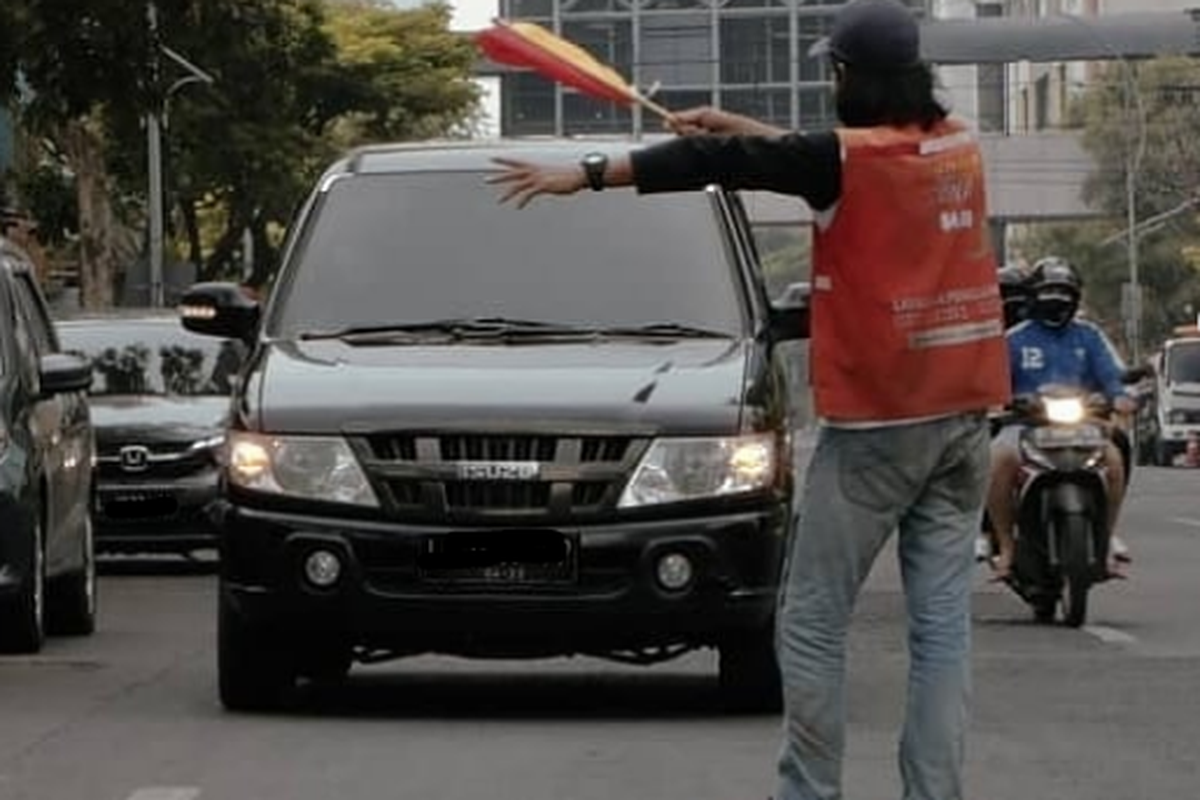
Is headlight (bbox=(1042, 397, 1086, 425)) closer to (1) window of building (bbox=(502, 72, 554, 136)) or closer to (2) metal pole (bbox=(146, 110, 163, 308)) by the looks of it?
(2) metal pole (bbox=(146, 110, 163, 308))

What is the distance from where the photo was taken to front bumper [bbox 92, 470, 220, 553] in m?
19.7

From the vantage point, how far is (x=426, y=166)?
12062mm

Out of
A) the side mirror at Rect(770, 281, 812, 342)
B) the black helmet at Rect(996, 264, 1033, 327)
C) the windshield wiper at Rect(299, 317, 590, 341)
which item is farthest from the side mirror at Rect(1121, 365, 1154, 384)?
the windshield wiper at Rect(299, 317, 590, 341)

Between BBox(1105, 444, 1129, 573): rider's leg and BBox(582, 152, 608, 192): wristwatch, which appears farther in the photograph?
BBox(1105, 444, 1129, 573): rider's leg

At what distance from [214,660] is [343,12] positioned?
44.9m

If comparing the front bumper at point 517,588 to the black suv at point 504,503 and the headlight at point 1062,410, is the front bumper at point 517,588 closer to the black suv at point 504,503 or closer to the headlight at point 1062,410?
the black suv at point 504,503

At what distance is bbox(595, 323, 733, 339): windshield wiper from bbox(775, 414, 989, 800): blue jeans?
3529 millimetres

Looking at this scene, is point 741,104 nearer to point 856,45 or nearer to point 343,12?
point 343,12

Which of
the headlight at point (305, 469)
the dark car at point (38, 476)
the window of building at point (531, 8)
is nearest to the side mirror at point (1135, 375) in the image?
the dark car at point (38, 476)

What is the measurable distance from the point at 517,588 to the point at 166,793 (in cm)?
160

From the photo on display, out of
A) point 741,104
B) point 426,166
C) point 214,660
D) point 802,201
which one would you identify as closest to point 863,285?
point 802,201

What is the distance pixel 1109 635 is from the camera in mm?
14984

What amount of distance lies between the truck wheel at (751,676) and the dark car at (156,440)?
833cm

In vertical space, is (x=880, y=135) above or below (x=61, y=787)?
above
